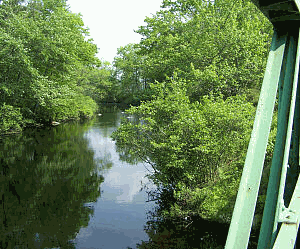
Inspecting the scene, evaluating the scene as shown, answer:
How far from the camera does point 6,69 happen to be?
2150 centimetres

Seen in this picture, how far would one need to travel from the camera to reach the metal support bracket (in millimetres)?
1330

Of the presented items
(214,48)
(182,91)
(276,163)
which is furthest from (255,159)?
(214,48)

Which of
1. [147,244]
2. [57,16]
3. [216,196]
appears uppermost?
[57,16]

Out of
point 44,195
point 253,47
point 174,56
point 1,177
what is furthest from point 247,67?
point 1,177

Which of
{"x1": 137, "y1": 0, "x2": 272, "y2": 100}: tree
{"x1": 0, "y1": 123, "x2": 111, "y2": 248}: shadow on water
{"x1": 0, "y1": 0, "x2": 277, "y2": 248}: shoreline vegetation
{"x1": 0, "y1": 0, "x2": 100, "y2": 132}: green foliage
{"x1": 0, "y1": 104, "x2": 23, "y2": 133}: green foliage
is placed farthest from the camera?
{"x1": 0, "y1": 104, "x2": 23, "y2": 133}: green foliage

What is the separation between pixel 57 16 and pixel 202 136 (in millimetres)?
20263

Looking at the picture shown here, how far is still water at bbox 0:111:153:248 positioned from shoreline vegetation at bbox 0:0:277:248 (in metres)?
0.98

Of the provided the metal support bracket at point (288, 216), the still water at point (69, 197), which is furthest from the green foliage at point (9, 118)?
the metal support bracket at point (288, 216)

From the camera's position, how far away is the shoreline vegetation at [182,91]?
8.86m

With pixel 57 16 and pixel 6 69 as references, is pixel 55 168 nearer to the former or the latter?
pixel 6 69

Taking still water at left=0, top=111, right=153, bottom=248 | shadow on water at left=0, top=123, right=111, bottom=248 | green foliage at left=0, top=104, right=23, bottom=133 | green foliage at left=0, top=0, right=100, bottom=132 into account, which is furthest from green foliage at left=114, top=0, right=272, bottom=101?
green foliage at left=0, top=104, right=23, bottom=133

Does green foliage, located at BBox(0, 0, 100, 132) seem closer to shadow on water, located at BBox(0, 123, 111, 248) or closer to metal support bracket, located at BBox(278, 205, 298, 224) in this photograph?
shadow on water, located at BBox(0, 123, 111, 248)

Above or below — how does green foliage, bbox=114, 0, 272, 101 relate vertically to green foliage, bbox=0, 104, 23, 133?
above

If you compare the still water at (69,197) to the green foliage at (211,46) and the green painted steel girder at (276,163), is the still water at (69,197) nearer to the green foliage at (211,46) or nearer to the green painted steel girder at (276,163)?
the green foliage at (211,46)
